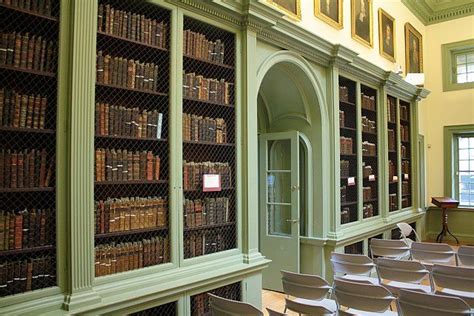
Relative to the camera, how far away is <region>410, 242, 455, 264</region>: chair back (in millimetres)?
4414

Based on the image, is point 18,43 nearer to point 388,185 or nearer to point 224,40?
point 224,40

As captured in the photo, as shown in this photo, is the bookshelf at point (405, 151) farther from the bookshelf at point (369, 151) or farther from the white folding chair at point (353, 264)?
the white folding chair at point (353, 264)

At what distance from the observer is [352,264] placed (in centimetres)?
387

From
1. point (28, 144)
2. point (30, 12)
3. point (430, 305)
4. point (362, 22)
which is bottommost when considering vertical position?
point (430, 305)

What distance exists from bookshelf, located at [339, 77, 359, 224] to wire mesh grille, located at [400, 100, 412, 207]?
2.32 metres

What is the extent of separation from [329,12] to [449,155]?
5.55 m

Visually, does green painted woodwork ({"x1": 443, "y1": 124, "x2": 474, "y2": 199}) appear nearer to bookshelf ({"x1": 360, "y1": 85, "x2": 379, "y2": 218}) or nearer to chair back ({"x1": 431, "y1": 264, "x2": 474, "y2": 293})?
bookshelf ({"x1": 360, "y1": 85, "x2": 379, "y2": 218})

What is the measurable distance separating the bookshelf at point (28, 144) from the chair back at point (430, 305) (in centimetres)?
240

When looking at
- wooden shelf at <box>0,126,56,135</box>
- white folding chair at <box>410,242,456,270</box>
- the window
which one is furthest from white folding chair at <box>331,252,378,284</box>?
the window

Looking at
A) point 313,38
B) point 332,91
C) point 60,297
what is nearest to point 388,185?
point 332,91

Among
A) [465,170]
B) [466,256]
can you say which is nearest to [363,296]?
[466,256]

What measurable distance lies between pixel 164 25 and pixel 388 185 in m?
5.24

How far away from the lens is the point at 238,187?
3.84 metres

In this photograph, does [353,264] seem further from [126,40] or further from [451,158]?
[451,158]
